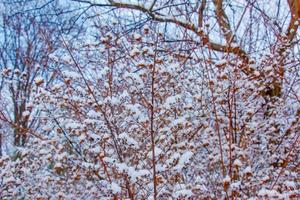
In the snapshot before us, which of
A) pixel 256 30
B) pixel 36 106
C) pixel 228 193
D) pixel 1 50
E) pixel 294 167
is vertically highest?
pixel 1 50

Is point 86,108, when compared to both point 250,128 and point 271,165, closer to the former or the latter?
point 250,128

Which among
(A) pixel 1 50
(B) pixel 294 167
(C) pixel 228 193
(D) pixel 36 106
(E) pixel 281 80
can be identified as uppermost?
(A) pixel 1 50

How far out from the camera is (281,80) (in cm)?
573

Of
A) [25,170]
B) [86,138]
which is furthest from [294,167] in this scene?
[25,170]

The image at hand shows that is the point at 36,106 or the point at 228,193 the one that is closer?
the point at 228,193

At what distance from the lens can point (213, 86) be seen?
464 cm

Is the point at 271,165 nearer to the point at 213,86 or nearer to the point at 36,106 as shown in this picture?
the point at 213,86

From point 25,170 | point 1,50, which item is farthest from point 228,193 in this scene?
point 1,50

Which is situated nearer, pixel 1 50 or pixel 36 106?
pixel 36 106

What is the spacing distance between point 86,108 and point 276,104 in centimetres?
233

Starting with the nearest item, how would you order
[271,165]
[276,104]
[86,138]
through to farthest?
1. [86,138]
2. [271,165]
3. [276,104]

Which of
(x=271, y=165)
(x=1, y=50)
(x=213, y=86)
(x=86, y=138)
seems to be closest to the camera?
(x=86, y=138)

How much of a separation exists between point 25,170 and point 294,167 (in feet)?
10.7

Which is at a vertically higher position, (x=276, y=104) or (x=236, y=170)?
(x=276, y=104)
